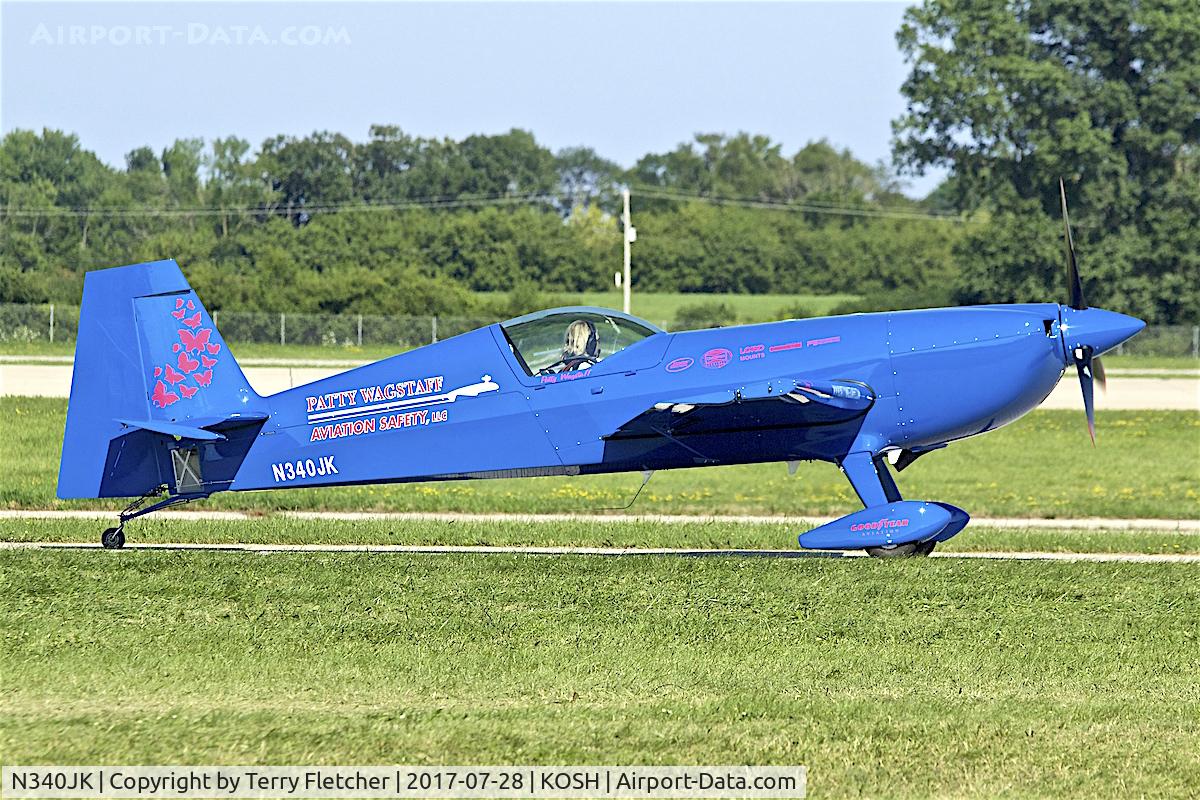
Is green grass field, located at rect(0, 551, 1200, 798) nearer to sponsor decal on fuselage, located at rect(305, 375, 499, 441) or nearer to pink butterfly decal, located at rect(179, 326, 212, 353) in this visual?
sponsor decal on fuselage, located at rect(305, 375, 499, 441)

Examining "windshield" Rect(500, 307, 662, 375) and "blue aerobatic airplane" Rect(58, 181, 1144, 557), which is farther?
"windshield" Rect(500, 307, 662, 375)

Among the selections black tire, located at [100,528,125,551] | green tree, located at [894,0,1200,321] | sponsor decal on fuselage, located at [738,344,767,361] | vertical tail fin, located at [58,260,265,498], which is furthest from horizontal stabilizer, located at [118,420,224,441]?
green tree, located at [894,0,1200,321]

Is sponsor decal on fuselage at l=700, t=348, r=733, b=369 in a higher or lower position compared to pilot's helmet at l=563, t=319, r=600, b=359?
lower

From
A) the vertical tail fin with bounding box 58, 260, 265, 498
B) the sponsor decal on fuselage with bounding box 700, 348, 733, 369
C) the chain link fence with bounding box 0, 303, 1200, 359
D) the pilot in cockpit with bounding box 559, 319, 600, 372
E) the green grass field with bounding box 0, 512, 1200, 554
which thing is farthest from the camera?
the chain link fence with bounding box 0, 303, 1200, 359

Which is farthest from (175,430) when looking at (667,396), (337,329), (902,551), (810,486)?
(337,329)

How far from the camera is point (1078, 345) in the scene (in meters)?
12.1

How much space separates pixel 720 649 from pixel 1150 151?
57895mm

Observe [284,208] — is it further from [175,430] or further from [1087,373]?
[1087,373]

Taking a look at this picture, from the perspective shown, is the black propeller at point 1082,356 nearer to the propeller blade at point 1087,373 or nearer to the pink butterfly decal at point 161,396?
the propeller blade at point 1087,373

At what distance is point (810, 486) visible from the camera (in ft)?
70.7

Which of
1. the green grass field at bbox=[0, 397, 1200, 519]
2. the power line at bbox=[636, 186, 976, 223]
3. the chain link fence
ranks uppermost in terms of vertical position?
the power line at bbox=[636, 186, 976, 223]

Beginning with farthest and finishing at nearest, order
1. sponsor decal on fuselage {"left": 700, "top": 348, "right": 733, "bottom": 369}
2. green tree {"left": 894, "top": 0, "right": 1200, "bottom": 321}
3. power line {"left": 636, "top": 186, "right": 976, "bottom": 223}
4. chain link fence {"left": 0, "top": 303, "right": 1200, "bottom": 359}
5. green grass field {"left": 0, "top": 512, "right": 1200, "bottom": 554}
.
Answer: power line {"left": 636, "top": 186, "right": 976, "bottom": 223} < green tree {"left": 894, "top": 0, "right": 1200, "bottom": 321} < chain link fence {"left": 0, "top": 303, "right": 1200, "bottom": 359} < green grass field {"left": 0, "top": 512, "right": 1200, "bottom": 554} < sponsor decal on fuselage {"left": 700, "top": 348, "right": 733, "bottom": 369}

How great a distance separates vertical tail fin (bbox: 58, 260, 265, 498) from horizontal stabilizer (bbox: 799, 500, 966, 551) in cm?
488

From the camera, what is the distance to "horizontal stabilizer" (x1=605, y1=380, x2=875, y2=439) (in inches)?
461
